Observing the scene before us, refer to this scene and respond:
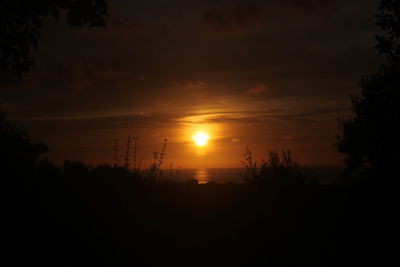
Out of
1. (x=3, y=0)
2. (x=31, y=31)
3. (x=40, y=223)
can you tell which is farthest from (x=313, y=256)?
(x=3, y=0)

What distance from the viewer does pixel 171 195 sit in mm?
11016

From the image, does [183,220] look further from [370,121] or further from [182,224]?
[370,121]

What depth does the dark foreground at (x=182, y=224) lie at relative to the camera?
23.3ft

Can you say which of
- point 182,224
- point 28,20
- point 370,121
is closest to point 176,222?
point 182,224

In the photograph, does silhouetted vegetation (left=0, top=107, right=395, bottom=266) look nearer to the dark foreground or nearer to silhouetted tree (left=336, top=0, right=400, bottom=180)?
the dark foreground

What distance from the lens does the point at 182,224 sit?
9.28 meters

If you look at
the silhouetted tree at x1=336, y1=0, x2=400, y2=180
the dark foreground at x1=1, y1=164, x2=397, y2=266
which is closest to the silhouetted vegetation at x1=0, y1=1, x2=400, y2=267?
A: the dark foreground at x1=1, y1=164, x2=397, y2=266

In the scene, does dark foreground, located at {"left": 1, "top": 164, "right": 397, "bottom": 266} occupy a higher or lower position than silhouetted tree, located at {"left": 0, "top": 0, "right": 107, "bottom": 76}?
lower

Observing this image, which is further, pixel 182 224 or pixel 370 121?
pixel 370 121

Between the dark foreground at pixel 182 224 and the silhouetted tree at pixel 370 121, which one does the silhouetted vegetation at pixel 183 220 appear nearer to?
the dark foreground at pixel 182 224

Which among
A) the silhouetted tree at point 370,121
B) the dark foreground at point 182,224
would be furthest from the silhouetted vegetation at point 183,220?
the silhouetted tree at point 370,121

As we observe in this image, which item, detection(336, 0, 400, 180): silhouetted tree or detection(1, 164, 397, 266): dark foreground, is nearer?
detection(1, 164, 397, 266): dark foreground

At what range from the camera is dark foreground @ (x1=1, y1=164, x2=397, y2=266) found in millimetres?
7098

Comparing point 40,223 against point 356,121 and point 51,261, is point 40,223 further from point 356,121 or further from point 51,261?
point 356,121
